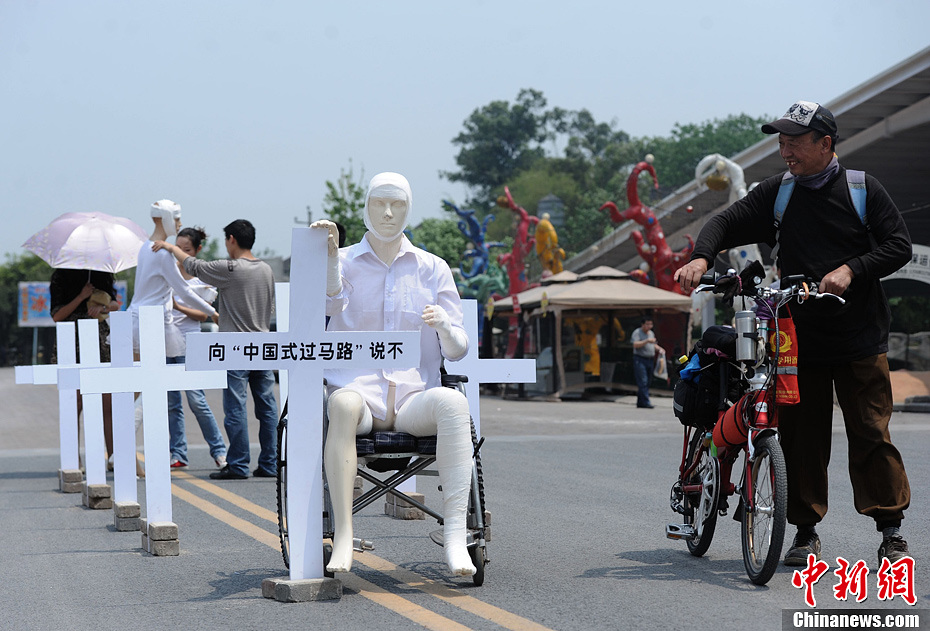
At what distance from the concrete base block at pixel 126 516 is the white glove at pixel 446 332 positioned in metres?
2.84

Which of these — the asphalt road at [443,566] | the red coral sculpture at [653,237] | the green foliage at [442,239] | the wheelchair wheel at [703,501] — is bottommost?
the asphalt road at [443,566]

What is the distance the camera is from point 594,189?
9794cm

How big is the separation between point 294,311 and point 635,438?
9.62 m

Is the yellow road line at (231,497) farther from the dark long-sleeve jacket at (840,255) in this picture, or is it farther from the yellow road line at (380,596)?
the dark long-sleeve jacket at (840,255)

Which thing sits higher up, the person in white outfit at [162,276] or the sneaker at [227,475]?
the person in white outfit at [162,276]

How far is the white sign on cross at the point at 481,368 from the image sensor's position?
6418mm

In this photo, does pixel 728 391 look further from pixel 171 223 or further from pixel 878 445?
pixel 171 223

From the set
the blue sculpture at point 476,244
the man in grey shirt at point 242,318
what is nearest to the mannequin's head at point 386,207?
the man in grey shirt at point 242,318

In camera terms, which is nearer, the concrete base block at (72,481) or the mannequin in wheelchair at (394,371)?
the mannequin in wheelchair at (394,371)

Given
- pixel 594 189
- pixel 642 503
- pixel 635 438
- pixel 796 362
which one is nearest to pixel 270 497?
pixel 642 503

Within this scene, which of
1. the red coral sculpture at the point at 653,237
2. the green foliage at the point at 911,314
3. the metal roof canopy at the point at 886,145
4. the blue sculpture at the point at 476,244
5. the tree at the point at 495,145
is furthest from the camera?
the tree at the point at 495,145

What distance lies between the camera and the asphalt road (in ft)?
15.1

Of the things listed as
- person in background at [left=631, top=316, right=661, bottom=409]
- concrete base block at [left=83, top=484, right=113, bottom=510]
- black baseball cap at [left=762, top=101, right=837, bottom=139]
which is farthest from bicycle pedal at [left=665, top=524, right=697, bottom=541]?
person in background at [left=631, top=316, right=661, bottom=409]

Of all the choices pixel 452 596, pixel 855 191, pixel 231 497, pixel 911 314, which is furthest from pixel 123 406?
pixel 911 314
